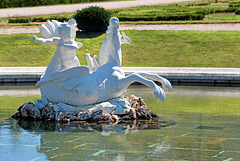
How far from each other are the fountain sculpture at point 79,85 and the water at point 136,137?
38 cm

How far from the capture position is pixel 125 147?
22.1 feet

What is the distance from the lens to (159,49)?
21344mm

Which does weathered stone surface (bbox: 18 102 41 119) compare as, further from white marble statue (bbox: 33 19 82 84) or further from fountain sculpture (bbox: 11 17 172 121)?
white marble statue (bbox: 33 19 82 84)

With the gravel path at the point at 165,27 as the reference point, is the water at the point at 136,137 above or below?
below

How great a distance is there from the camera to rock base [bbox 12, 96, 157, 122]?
346 inches

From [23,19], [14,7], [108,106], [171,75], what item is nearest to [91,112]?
[108,106]

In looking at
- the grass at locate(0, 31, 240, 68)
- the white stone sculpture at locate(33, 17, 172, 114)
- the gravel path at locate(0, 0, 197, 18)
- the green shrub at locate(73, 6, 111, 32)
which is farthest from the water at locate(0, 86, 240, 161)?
the gravel path at locate(0, 0, 197, 18)

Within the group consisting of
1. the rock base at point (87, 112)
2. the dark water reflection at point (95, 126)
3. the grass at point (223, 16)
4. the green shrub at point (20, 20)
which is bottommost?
the dark water reflection at point (95, 126)

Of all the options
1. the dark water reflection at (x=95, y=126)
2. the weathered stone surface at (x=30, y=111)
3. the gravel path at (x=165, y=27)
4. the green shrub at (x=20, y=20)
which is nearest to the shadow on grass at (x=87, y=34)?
the gravel path at (x=165, y=27)

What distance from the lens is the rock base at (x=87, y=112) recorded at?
8.78 m

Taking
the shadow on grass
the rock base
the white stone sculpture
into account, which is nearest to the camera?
the rock base

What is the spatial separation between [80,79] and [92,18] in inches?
595

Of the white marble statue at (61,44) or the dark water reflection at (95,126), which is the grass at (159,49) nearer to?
the white marble statue at (61,44)

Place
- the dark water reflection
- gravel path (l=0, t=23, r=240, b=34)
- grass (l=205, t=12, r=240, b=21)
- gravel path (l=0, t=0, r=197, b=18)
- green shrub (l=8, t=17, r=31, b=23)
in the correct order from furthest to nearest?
gravel path (l=0, t=0, r=197, b=18) < grass (l=205, t=12, r=240, b=21) < green shrub (l=8, t=17, r=31, b=23) < gravel path (l=0, t=23, r=240, b=34) < the dark water reflection
